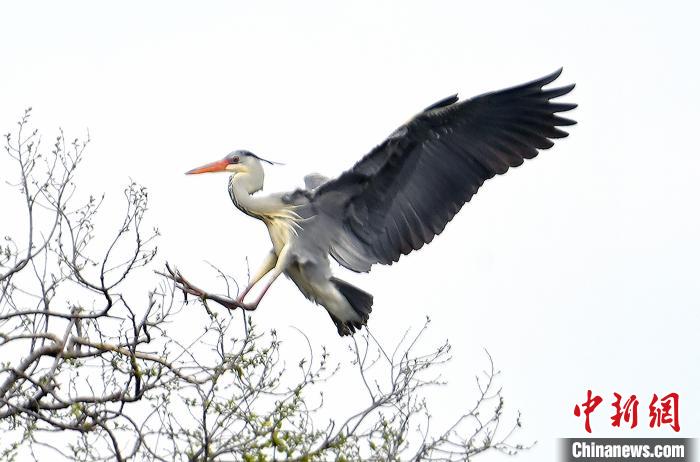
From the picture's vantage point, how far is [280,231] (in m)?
9.12

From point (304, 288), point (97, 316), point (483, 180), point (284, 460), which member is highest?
point (483, 180)

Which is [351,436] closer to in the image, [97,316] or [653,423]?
[97,316]

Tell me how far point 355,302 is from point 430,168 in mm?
1017

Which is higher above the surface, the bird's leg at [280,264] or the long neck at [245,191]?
the long neck at [245,191]

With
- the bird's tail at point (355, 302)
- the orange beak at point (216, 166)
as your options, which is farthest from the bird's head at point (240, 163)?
the bird's tail at point (355, 302)

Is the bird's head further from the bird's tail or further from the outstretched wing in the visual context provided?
the bird's tail

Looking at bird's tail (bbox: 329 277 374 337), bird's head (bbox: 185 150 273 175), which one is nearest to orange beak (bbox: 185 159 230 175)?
bird's head (bbox: 185 150 273 175)

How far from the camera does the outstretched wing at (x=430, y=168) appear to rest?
8773mm

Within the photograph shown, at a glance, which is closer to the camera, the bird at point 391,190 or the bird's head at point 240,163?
the bird at point 391,190

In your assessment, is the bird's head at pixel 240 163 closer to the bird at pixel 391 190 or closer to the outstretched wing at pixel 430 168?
the bird at pixel 391 190

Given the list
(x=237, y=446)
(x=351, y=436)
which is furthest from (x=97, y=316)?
(x=351, y=436)

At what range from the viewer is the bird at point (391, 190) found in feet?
28.9

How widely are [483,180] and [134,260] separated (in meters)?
2.91

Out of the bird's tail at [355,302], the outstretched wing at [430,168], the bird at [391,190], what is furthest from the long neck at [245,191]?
the bird's tail at [355,302]
